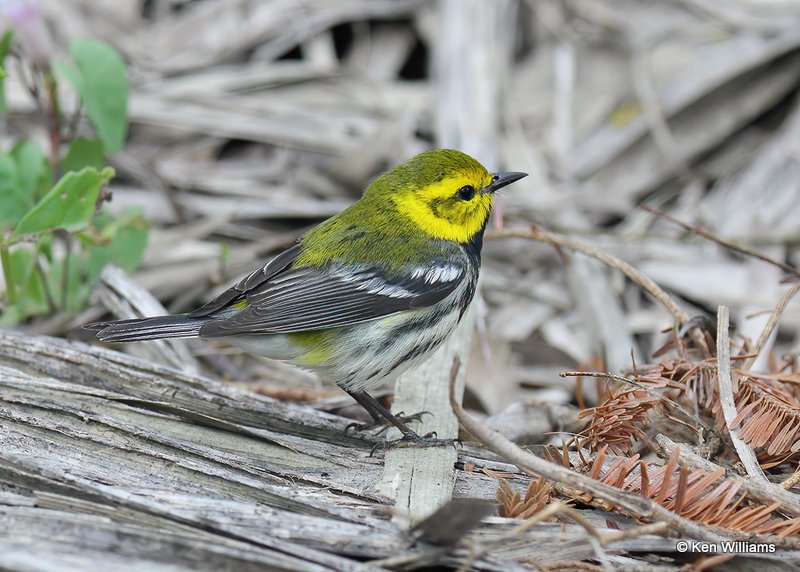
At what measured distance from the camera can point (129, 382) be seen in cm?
329

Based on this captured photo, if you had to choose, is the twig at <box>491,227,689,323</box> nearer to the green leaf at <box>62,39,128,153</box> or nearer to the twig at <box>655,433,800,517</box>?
the twig at <box>655,433,800,517</box>

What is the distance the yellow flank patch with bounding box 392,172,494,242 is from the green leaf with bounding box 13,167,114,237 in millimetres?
1206

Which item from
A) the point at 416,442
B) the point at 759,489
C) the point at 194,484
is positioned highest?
the point at 416,442

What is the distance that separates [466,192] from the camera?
3977 mm

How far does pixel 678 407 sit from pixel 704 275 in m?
2.10

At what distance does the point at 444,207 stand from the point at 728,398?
153 cm

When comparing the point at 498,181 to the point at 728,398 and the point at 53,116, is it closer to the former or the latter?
the point at 728,398

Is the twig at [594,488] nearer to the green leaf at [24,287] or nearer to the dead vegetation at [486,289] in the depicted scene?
the dead vegetation at [486,289]

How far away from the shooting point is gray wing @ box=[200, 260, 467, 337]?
3445 millimetres

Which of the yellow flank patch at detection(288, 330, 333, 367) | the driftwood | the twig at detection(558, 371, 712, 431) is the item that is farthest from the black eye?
the twig at detection(558, 371, 712, 431)

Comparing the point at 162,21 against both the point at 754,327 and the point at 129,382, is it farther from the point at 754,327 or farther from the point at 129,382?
the point at 754,327

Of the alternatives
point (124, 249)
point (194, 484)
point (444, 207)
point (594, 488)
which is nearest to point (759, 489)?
point (594, 488)

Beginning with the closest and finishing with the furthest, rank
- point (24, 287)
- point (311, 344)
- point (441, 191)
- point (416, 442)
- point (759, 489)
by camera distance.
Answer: point (759, 489) → point (416, 442) → point (311, 344) → point (24, 287) → point (441, 191)

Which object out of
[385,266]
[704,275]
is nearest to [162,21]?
[385,266]
